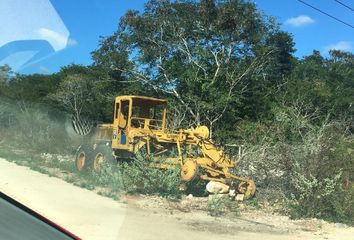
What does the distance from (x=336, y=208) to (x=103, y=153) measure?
23.4 ft

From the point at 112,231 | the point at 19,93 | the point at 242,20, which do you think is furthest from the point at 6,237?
the point at 242,20

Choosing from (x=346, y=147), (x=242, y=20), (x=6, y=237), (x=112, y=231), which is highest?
(x=242, y=20)

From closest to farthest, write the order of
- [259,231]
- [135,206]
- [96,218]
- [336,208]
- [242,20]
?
[96,218], [259,231], [135,206], [336,208], [242,20]

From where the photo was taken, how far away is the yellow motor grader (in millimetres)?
14070

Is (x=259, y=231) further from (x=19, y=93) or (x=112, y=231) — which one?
(x=19, y=93)

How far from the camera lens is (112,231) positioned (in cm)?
830

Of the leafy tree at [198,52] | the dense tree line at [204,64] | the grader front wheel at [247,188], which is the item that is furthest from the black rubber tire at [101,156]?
the leafy tree at [198,52]

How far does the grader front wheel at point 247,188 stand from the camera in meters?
13.9

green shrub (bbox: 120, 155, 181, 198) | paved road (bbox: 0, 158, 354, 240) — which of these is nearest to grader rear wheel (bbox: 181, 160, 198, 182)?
green shrub (bbox: 120, 155, 181, 198)

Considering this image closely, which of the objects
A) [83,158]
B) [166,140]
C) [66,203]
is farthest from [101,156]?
[66,203]

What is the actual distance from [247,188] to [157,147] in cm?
273

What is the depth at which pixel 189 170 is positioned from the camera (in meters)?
13.6

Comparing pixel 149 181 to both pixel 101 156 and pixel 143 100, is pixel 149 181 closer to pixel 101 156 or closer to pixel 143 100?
pixel 143 100

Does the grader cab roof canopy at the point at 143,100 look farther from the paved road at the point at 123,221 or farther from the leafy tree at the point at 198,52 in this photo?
the leafy tree at the point at 198,52
